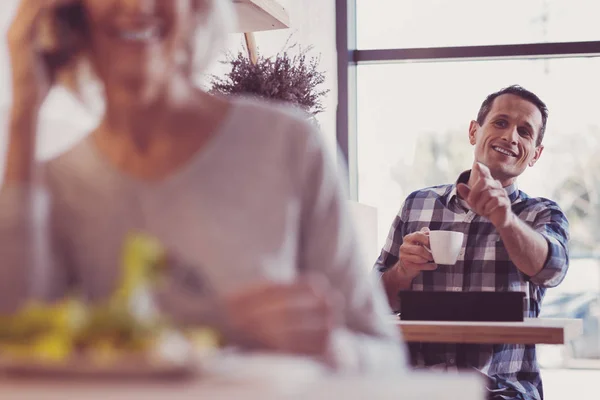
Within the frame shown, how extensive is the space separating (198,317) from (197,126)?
0.85 feet

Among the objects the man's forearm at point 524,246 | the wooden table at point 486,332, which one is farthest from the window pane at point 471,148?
the wooden table at point 486,332

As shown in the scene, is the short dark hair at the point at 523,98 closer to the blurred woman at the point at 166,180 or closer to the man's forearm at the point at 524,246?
the man's forearm at the point at 524,246

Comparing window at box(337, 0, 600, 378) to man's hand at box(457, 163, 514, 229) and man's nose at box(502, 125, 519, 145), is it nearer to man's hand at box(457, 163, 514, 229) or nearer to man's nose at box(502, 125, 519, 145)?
man's nose at box(502, 125, 519, 145)

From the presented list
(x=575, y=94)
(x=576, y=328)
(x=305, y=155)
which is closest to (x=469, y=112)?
(x=575, y=94)

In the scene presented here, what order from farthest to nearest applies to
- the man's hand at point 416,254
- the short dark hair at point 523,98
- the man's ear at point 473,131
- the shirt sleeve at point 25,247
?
the man's ear at point 473,131
the short dark hair at point 523,98
the man's hand at point 416,254
the shirt sleeve at point 25,247

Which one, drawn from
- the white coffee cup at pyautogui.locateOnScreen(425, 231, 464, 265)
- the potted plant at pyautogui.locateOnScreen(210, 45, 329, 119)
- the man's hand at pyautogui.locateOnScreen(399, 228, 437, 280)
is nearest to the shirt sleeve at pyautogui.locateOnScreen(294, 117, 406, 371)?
the white coffee cup at pyautogui.locateOnScreen(425, 231, 464, 265)

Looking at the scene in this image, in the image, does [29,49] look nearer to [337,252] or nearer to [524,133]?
[337,252]

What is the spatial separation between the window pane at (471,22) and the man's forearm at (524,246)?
2.74 meters

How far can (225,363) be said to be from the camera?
0.65 metres

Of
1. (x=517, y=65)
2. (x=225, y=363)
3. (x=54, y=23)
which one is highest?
(x=517, y=65)

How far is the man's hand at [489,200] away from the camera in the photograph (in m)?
2.28

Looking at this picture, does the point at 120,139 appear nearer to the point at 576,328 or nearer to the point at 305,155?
the point at 305,155

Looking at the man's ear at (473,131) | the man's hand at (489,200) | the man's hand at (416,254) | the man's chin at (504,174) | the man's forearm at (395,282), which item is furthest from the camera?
the man's ear at (473,131)

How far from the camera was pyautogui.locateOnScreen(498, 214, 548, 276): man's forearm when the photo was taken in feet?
7.68
